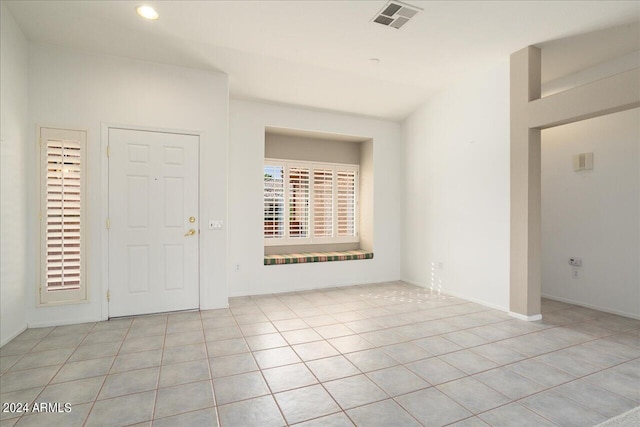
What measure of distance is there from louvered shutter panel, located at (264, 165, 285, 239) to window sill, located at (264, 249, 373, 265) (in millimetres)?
445

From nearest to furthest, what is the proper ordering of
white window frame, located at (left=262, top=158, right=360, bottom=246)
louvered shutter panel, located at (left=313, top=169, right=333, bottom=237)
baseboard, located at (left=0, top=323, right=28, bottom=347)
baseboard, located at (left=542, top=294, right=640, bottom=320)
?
baseboard, located at (left=0, top=323, right=28, bottom=347)
baseboard, located at (left=542, top=294, right=640, bottom=320)
white window frame, located at (left=262, top=158, right=360, bottom=246)
louvered shutter panel, located at (left=313, top=169, right=333, bottom=237)

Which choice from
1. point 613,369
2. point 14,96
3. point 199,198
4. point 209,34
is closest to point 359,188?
point 199,198

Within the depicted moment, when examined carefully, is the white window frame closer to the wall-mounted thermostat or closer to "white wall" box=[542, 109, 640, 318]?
"white wall" box=[542, 109, 640, 318]

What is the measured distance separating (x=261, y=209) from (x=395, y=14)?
3.05m

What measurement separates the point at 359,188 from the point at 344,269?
1.61 metres

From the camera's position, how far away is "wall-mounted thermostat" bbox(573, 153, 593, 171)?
4109 mm

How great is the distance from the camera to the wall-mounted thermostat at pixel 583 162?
13.5 feet

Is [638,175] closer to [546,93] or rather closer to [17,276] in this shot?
[546,93]

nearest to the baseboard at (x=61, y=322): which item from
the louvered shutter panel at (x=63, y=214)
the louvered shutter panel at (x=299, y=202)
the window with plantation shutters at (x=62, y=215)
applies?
the window with plantation shutters at (x=62, y=215)

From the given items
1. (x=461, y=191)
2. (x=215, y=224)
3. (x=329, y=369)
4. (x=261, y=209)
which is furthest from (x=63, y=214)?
(x=461, y=191)

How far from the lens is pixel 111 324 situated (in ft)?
11.6

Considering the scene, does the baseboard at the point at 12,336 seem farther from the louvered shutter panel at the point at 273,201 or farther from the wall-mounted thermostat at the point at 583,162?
the wall-mounted thermostat at the point at 583,162

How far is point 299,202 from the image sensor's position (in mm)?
5691

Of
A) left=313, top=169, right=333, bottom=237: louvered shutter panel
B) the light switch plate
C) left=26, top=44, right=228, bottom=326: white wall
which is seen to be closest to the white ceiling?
left=26, top=44, right=228, bottom=326: white wall
